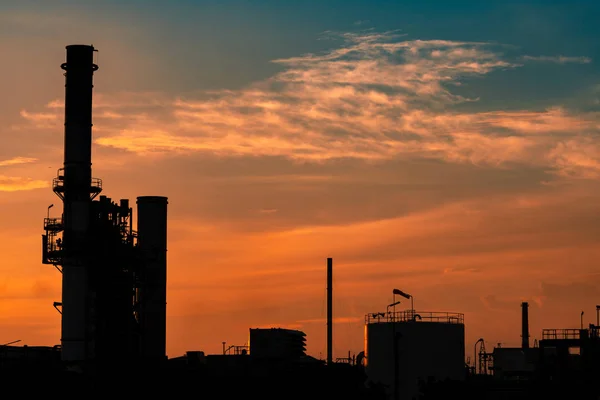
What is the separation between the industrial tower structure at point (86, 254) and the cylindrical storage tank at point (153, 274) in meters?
4.66

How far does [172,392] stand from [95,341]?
1161 cm

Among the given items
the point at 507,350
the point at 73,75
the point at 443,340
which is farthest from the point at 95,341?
the point at 507,350

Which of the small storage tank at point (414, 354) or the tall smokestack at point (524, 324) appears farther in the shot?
the tall smokestack at point (524, 324)

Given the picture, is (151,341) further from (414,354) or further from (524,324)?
(524,324)

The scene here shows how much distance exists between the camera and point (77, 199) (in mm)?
82562

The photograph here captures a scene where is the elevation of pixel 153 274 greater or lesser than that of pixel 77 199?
lesser

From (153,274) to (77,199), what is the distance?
11.7 m

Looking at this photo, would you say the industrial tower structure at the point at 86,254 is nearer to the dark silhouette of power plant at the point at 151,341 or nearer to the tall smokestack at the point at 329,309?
the dark silhouette of power plant at the point at 151,341

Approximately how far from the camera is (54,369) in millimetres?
68250

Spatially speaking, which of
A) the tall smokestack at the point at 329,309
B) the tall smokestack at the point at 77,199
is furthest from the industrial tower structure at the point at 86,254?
the tall smokestack at the point at 329,309

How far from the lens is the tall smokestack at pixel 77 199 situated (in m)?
81.1

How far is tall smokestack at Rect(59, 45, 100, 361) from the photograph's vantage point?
81062mm

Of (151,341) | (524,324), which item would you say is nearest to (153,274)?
(151,341)

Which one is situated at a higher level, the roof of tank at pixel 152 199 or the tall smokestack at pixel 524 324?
the roof of tank at pixel 152 199
